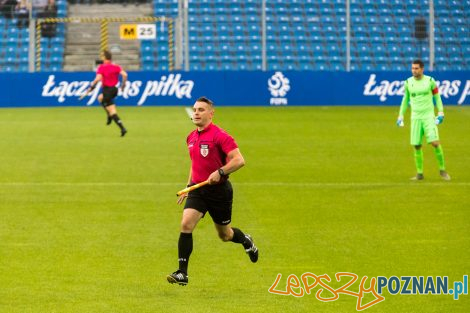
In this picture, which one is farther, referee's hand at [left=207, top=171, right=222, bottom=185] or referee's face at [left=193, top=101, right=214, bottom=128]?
referee's face at [left=193, top=101, right=214, bottom=128]

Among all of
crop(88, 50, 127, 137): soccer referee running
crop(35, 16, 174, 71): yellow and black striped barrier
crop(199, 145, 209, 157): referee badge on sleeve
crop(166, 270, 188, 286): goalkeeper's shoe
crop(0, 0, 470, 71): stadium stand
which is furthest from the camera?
crop(0, 0, 470, 71): stadium stand

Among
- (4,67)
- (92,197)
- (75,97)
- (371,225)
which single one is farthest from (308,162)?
(4,67)

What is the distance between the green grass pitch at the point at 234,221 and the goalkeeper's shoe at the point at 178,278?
0.49 feet

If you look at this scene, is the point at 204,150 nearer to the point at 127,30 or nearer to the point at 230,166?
the point at 230,166

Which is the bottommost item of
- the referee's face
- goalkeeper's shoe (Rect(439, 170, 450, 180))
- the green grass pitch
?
the green grass pitch

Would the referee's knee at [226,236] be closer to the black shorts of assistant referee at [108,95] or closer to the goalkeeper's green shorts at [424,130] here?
the goalkeeper's green shorts at [424,130]

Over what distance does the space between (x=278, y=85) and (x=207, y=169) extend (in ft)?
95.6

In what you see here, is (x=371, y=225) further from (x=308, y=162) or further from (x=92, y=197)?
(x=308, y=162)

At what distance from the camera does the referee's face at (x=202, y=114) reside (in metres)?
10.9

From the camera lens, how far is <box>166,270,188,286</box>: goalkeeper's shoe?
34.7ft

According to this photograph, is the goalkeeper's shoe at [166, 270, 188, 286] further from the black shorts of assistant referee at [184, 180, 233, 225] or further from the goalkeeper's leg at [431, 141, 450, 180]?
the goalkeeper's leg at [431, 141, 450, 180]

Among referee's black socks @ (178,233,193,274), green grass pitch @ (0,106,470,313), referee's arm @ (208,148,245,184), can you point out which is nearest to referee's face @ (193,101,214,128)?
referee's arm @ (208,148,245,184)

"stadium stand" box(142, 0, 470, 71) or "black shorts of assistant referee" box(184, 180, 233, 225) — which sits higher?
"stadium stand" box(142, 0, 470, 71)

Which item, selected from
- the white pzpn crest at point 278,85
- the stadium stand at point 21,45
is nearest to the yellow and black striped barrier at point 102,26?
the stadium stand at point 21,45
